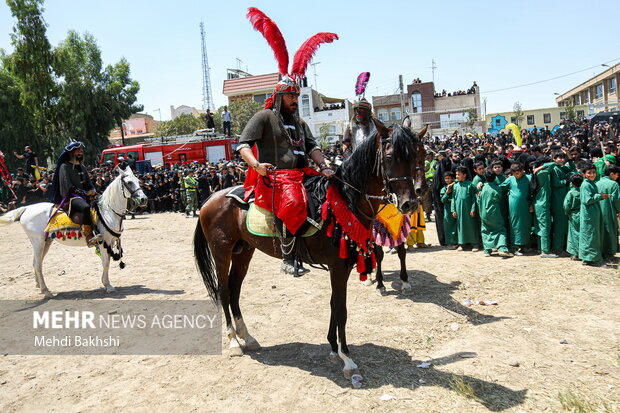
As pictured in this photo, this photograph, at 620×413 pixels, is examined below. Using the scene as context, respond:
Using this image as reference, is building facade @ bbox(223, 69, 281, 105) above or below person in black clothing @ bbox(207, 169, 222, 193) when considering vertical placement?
above

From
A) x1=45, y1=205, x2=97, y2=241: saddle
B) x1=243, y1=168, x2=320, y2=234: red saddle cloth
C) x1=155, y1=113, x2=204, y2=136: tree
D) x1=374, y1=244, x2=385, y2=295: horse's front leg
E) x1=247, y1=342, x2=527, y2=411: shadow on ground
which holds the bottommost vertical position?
x1=247, y1=342, x2=527, y2=411: shadow on ground

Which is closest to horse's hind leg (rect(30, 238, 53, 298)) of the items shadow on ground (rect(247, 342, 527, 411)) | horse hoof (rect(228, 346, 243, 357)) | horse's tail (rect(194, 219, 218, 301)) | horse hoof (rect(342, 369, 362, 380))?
horse's tail (rect(194, 219, 218, 301))

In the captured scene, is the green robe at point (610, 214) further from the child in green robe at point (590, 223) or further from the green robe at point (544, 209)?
the green robe at point (544, 209)

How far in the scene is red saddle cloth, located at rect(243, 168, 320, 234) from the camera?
3.93 m

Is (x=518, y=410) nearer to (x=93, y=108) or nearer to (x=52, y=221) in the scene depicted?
(x=52, y=221)

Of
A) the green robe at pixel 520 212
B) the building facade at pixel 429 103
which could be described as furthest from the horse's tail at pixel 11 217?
the building facade at pixel 429 103

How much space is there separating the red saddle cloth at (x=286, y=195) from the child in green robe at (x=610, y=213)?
577cm

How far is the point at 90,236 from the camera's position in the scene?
24.2 feet

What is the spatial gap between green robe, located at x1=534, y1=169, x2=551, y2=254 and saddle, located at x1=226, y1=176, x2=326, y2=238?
5.62 meters

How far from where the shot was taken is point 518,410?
10.7ft

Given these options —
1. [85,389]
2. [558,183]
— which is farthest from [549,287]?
[85,389]

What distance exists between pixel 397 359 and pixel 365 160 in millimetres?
2159

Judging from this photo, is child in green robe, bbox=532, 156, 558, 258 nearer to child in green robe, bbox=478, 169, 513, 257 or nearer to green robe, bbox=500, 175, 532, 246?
green robe, bbox=500, 175, 532, 246

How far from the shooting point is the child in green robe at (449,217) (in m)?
9.16
